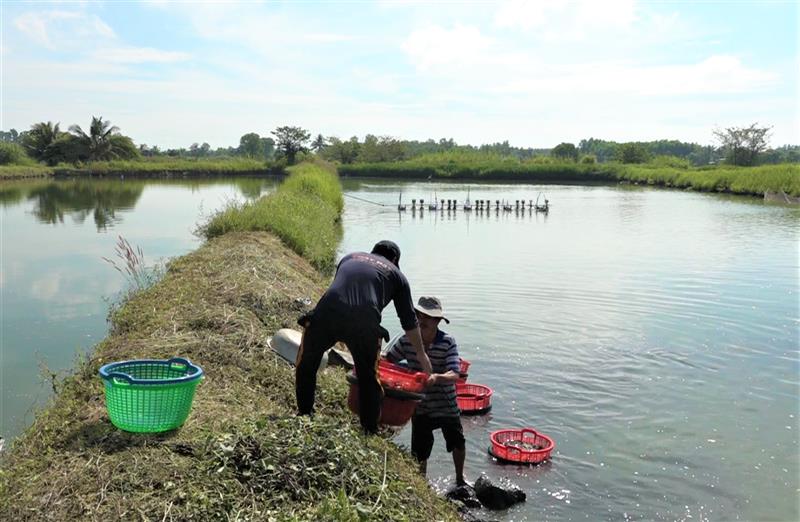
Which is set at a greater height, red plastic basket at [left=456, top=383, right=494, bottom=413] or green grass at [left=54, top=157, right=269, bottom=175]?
green grass at [left=54, top=157, right=269, bottom=175]

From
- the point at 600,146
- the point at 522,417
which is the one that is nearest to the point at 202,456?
the point at 522,417

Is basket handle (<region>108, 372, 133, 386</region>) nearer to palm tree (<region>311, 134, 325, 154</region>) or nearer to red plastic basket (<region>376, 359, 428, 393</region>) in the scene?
red plastic basket (<region>376, 359, 428, 393</region>)

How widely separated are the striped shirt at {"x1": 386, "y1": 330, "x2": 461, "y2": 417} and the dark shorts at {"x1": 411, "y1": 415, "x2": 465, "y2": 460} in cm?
6

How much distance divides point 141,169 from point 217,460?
68.1m

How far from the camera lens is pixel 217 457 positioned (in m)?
3.67

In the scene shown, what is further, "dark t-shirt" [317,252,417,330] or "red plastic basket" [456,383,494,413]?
"red plastic basket" [456,383,494,413]

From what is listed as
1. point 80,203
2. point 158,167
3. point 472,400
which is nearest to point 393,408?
point 472,400

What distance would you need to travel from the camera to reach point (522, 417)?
7.26 m

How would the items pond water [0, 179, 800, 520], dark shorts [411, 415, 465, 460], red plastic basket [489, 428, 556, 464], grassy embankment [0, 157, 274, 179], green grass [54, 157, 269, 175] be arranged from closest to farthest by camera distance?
dark shorts [411, 415, 465, 460] → pond water [0, 179, 800, 520] → red plastic basket [489, 428, 556, 464] → grassy embankment [0, 157, 274, 179] → green grass [54, 157, 269, 175]

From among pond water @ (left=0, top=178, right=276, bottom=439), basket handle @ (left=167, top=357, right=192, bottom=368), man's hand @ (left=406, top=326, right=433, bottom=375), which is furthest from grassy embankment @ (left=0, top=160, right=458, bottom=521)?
pond water @ (left=0, top=178, right=276, bottom=439)

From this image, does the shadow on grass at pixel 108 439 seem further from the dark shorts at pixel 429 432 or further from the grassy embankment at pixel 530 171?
the grassy embankment at pixel 530 171

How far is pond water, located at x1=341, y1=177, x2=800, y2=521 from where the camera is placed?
579 cm

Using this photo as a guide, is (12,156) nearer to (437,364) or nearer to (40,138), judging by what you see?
(40,138)

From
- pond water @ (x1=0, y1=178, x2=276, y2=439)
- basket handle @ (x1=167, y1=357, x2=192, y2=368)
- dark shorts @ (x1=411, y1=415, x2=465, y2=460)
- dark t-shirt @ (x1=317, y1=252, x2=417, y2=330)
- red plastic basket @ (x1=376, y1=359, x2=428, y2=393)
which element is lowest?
pond water @ (x1=0, y1=178, x2=276, y2=439)
